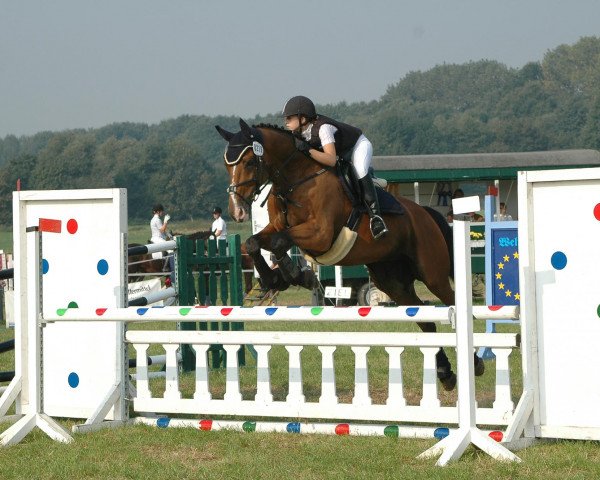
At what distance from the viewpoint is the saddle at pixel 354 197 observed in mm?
6016

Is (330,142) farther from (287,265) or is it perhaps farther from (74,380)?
(74,380)

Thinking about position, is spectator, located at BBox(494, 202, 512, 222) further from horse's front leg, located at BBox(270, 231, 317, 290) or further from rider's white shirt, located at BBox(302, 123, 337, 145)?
horse's front leg, located at BBox(270, 231, 317, 290)

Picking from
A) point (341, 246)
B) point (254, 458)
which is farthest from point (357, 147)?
point (254, 458)

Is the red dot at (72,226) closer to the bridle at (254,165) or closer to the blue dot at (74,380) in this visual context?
the blue dot at (74,380)

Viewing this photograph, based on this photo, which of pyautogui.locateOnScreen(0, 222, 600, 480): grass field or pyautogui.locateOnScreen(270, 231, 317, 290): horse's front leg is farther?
pyautogui.locateOnScreen(270, 231, 317, 290): horse's front leg

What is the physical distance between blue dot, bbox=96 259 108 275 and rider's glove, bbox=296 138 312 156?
152 cm

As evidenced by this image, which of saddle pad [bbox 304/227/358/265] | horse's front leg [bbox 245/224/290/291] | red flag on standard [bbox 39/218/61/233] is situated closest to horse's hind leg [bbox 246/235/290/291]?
horse's front leg [bbox 245/224/290/291]

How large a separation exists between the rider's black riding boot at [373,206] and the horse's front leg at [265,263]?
584 mm

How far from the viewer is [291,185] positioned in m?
5.92

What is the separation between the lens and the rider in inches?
235

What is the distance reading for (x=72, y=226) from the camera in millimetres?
5082

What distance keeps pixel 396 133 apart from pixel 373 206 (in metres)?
73.3

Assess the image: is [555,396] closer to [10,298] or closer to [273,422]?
[273,422]

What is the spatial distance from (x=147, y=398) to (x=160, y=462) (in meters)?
1.02
